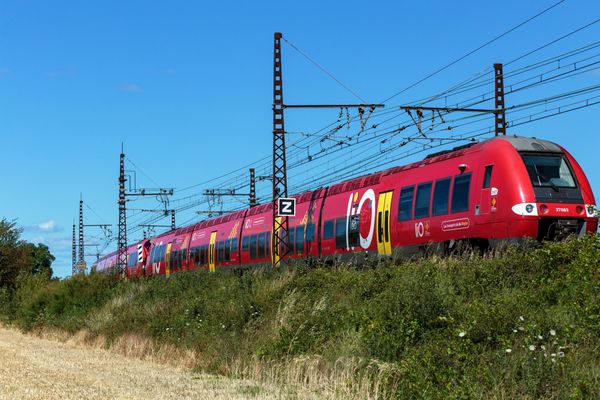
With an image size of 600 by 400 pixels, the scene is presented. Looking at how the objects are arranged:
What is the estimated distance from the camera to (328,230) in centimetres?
2780

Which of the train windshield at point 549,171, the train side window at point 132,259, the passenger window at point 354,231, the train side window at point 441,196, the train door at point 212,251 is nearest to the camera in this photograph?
the train windshield at point 549,171

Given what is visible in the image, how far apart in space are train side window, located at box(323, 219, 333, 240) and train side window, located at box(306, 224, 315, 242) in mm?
1035

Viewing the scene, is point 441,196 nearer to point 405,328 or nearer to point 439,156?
point 439,156

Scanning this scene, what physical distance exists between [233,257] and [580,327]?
27768mm

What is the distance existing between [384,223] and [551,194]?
602 cm

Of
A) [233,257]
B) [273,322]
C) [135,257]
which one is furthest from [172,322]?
[135,257]

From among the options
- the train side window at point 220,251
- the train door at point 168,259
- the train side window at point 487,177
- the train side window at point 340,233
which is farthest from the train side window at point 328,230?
the train door at point 168,259

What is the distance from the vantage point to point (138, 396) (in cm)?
1127

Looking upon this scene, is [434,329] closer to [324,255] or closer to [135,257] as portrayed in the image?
[324,255]

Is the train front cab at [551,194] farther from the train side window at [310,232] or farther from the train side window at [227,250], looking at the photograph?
the train side window at [227,250]

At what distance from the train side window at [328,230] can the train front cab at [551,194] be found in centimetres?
898


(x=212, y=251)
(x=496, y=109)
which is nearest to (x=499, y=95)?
(x=496, y=109)

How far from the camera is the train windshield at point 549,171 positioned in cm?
1916

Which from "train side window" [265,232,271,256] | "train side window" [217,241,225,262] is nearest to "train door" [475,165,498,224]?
"train side window" [265,232,271,256]
